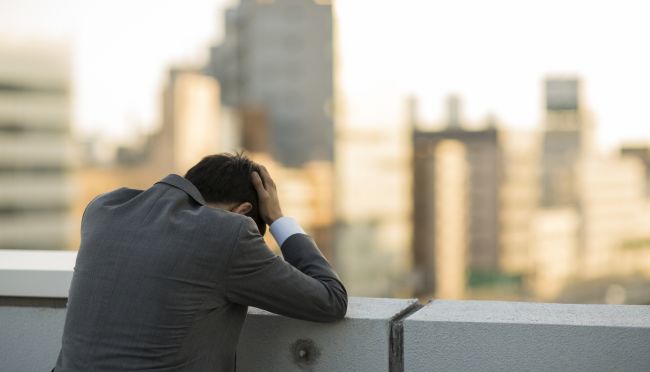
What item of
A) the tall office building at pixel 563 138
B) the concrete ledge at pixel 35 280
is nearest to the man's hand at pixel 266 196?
the concrete ledge at pixel 35 280

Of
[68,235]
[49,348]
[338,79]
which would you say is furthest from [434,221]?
[49,348]

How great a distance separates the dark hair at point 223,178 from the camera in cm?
262

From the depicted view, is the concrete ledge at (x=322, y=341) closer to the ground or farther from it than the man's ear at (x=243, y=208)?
closer to the ground

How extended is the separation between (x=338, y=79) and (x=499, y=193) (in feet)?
198

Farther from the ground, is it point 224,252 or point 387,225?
point 224,252

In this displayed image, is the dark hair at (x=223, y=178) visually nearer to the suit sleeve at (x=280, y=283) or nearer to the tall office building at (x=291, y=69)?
the suit sleeve at (x=280, y=283)

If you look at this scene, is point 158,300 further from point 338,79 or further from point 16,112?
point 338,79

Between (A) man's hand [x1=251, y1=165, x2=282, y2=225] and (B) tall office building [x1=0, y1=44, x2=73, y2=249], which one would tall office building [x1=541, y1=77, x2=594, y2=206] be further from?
(A) man's hand [x1=251, y1=165, x2=282, y2=225]

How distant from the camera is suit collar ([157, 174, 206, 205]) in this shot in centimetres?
252

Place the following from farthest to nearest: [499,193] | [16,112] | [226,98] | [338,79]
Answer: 1. [499,193]
2. [226,98]
3. [338,79]
4. [16,112]

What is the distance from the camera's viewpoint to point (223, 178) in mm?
2650

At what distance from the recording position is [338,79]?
301 feet

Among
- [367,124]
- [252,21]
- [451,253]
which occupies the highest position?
[252,21]

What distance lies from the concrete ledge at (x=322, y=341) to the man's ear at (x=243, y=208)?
341 millimetres
